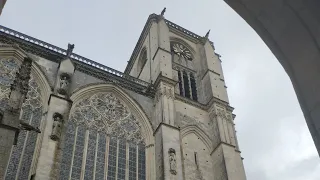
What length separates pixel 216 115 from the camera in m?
17.8

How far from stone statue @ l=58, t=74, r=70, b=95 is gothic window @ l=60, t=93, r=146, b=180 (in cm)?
100

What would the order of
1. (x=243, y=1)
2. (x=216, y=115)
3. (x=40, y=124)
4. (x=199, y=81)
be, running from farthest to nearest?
(x=199, y=81)
(x=216, y=115)
(x=40, y=124)
(x=243, y=1)

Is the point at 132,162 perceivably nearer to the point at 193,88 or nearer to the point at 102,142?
the point at 102,142

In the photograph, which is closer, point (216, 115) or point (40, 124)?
point (40, 124)

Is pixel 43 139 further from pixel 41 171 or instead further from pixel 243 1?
pixel 243 1

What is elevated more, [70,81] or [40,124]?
[70,81]

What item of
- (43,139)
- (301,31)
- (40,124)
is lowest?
(301,31)

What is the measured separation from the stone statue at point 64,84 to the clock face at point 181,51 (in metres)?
9.20

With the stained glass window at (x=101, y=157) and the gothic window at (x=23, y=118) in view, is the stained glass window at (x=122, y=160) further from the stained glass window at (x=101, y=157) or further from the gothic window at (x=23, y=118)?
the gothic window at (x=23, y=118)

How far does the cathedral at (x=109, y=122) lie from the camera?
1301cm

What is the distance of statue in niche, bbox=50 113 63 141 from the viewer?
12639mm

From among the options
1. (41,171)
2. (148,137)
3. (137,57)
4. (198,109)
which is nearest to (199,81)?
(198,109)

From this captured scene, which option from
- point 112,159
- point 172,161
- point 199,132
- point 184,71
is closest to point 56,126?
point 112,159

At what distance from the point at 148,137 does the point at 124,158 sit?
1.76m
